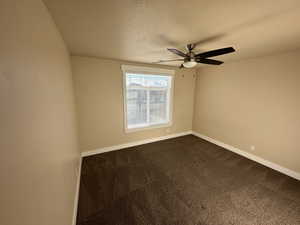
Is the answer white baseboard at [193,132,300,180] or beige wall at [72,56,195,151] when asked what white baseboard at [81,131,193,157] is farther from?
white baseboard at [193,132,300,180]

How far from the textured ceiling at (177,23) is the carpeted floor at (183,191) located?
7.67 ft

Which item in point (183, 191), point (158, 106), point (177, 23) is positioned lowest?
point (183, 191)

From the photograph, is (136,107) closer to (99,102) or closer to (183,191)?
(99,102)

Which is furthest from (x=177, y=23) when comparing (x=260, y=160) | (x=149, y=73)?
(x=260, y=160)

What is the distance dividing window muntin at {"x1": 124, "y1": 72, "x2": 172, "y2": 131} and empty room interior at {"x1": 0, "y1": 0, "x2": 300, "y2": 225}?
0.03 metres

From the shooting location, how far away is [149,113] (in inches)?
149

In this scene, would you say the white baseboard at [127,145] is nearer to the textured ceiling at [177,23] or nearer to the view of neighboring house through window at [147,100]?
the view of neighboring house through window at [147,100]

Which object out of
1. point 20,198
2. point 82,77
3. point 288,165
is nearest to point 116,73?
point 82,77

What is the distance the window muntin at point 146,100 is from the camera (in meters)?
3.40

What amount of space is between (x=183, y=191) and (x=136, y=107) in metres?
2.30

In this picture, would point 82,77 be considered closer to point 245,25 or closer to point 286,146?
point 245,25

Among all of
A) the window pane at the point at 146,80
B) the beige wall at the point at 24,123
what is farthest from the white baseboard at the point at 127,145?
the beige wall at the point at 24,123

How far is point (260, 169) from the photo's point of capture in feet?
8.52

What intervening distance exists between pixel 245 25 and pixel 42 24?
2.02 m
